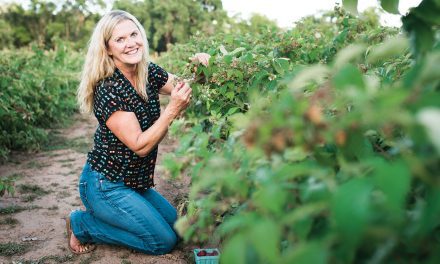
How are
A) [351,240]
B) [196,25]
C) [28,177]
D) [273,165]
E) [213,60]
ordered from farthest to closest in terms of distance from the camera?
[196,25] < [28,177] < [213,60] < [273,165] < [351,240]

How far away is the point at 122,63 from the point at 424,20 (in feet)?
7.15

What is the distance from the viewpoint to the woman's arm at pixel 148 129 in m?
2.43

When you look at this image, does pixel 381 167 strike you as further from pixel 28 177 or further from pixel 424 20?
pixel 28 177

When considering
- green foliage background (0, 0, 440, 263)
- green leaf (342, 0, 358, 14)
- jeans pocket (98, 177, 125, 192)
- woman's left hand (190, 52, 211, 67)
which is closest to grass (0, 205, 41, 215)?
jeans pocket (98, 177, 125, 192)

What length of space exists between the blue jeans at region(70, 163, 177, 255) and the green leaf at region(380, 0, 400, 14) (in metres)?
2.08

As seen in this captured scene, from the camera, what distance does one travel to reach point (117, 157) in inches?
111

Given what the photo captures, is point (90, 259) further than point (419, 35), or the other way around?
point (90, 259)

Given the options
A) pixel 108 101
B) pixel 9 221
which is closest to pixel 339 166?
pixel 108 101

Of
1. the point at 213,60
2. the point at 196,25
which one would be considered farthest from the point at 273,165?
the point at 196,25

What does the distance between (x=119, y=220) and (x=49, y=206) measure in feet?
4.38

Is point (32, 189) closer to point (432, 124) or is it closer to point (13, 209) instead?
point (13, 209)

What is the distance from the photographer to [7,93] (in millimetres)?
5137

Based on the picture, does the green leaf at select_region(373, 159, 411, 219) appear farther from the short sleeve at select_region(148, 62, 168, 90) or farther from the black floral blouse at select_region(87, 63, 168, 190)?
the short sleeve at select_region(148, 62, 168, 90)

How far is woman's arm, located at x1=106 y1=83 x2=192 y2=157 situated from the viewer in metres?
2.43
